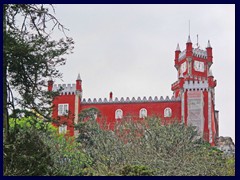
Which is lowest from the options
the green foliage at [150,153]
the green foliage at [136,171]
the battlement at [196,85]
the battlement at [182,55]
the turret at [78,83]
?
the green foliage at [136,171]

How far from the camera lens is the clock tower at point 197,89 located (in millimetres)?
21375

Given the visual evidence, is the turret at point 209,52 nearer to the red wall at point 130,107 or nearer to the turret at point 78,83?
the red wall at point 130,107

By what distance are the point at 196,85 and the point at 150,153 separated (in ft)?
44.9

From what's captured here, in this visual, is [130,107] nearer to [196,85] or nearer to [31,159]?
[196,85]

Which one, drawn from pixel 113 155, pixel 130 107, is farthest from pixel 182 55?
pixel 113 155

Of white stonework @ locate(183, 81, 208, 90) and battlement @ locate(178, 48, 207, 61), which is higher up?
battlement @ locate(178, 48, 207, 61)

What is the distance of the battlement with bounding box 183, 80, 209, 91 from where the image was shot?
72.2 ft

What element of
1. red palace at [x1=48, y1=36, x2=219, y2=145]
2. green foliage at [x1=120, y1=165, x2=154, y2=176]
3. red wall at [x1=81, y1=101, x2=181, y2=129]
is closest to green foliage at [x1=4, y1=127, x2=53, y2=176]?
green foliage at [x1=120, y1=165, x2=154, y2=176]

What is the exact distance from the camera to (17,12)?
27.0 feet

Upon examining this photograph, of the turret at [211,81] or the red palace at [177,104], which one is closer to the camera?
the red palace at [177,104]

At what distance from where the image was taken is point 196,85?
A: 22.3 meters

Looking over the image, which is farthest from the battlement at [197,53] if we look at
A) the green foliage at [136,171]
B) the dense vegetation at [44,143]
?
the green foliage at [136,171]

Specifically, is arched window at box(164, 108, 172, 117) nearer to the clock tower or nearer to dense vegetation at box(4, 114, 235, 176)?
the clock tower

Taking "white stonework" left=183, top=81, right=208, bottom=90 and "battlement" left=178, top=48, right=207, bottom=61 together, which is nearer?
"white stonework" left=183, top=81, right=208, bottom=90
